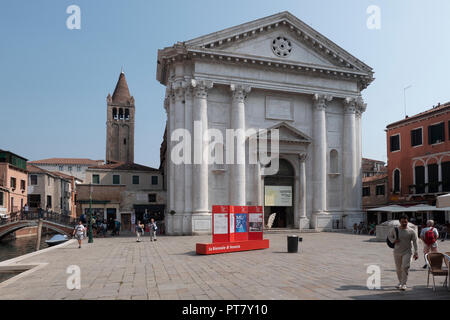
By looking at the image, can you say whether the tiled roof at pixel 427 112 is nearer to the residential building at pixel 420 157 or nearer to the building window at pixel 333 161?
the residential building at pixel 420 157

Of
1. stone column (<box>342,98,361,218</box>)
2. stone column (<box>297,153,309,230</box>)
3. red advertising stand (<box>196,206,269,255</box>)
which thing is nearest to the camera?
red advertising stand (<box>196,206,269,255</box>)

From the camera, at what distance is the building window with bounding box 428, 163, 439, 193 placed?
107 ft

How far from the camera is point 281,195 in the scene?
3219 cm

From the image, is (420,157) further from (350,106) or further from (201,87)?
(201,87)

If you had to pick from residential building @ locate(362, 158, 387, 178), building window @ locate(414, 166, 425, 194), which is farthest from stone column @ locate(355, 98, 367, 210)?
residential building @ locate(362, 158, 387, 178)

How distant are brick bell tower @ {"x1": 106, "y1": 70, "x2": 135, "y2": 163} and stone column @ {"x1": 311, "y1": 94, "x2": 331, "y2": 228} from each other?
50.7 metres

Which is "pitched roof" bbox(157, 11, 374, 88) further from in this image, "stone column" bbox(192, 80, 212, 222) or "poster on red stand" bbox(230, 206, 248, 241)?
"poster on red stand" bbox(230, 206, 248, 241)

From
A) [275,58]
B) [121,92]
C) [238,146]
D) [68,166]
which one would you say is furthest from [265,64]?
[68,166]

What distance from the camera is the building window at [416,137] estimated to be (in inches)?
1365

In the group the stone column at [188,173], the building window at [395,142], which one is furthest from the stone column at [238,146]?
the building window at [395,142]

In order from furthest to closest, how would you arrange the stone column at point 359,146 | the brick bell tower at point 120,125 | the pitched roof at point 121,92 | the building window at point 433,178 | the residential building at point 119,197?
the pitched roof at point 121,92 < the brick bell tower at point 120,125 < the residential building at point 119,197 < the stone column at point 359,146 < the building window at point 433,178
